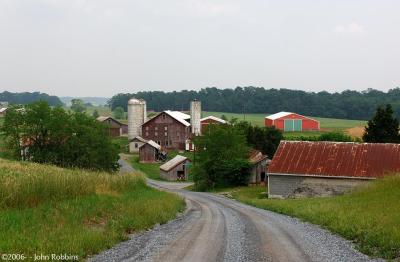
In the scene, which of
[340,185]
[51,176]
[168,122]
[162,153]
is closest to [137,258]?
[51,176]

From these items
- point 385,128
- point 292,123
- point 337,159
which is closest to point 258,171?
point 337,159

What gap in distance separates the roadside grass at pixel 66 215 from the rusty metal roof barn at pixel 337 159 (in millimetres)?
22445

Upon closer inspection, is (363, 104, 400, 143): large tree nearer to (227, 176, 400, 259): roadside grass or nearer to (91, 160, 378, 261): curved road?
(227, 176, 400, 259): roadside grass

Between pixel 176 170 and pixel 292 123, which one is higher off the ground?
pixel 292 123

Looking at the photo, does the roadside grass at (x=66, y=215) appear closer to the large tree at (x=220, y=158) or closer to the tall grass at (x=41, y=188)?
the tall grass at (x=41, y=188)

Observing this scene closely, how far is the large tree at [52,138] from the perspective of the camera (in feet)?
190

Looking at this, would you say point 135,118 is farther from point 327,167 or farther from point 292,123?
point 327,167

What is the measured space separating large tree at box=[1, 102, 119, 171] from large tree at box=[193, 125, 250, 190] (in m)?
12.0

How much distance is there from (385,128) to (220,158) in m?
19.6

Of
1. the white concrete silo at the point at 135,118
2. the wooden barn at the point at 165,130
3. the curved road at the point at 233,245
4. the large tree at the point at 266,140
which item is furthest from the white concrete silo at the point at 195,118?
the curved road at the point at 233,245

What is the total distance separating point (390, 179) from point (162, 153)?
67489mm

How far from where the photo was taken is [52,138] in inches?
2287

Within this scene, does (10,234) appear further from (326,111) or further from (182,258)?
(326,111)

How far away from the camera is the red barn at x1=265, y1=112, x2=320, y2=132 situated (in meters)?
123
